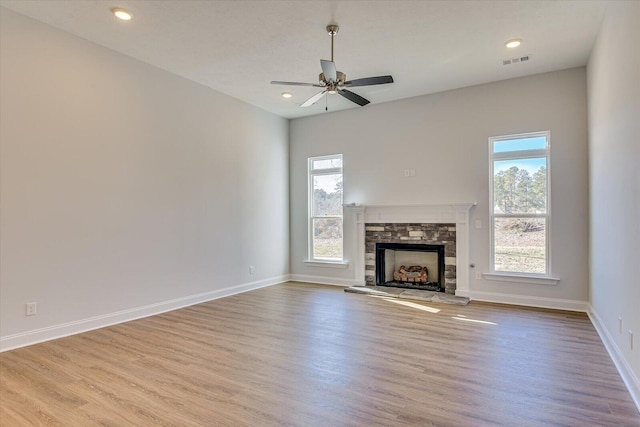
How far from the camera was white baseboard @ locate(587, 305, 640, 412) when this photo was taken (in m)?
2.36

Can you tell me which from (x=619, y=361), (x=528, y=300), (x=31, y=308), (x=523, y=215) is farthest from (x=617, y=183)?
(x=31, y=308)

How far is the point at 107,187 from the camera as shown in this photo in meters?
4.14

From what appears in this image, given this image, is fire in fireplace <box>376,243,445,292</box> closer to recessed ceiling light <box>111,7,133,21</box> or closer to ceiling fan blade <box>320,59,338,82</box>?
ceiling fan blade <box>320,59,338,82</box>

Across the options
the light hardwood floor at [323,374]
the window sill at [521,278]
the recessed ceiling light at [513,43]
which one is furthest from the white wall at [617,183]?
the recessed ceiling light at [513,43]

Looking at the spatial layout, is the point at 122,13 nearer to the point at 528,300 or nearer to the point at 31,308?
the point at 31,308

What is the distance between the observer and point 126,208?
14.2 feet

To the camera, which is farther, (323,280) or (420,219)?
(323,280)

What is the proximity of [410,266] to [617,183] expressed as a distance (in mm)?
3478

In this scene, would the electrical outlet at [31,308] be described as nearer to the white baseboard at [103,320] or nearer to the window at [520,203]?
the white baseboard at [103,320]

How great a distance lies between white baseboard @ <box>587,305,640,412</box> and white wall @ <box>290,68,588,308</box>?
3.56ft

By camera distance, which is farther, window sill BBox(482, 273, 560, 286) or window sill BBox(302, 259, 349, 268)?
window sill BBox(302, 259, 349, 268)

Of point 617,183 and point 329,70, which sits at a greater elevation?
point 329,70

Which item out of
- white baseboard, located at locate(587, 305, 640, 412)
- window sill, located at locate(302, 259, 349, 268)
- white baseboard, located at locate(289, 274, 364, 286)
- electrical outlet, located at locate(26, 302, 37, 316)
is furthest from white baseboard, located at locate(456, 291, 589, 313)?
electrical outlet, located at locate(26, 302, 37, 316)

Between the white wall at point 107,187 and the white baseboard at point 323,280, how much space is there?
3.78ft
